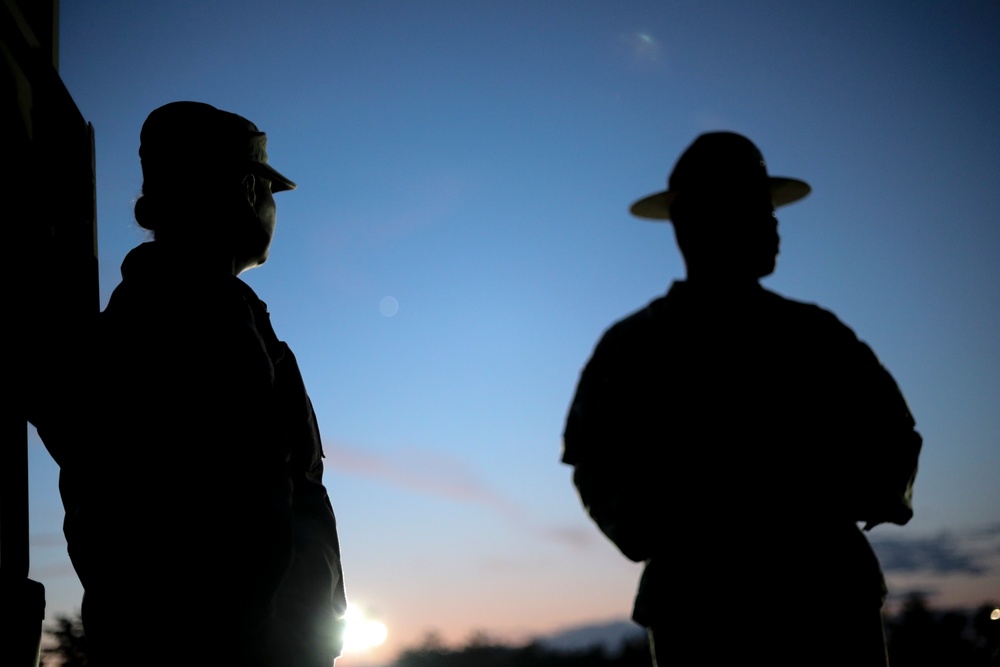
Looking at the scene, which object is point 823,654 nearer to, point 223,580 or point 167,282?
point 223,580

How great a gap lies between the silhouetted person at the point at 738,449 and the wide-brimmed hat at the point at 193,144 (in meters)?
1.36

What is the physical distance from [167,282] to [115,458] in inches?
19.9

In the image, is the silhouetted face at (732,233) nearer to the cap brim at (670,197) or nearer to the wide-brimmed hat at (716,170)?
the wide-brimmed hat at (716,170)

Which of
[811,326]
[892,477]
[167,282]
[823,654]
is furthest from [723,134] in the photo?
[167,282]

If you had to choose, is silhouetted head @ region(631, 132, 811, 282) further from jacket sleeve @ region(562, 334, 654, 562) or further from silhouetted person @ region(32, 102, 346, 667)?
silhouetted person @ region(32, 102, 346, 667)

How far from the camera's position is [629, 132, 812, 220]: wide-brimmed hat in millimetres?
2986

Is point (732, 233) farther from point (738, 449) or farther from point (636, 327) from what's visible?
point (738, 449)

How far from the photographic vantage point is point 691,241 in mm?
3010

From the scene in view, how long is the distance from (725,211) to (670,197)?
9.7 inches

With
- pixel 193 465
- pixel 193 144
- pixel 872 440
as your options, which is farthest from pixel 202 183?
pixel 872 440

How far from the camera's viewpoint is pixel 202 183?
2672mm

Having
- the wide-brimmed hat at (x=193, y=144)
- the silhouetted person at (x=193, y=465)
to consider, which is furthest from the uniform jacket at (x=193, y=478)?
the wide-brimmed hat at (x=193, y=144)

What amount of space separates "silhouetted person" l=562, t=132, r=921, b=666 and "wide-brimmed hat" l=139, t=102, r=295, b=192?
4.46 feet

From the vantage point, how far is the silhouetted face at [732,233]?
2.95 meters
